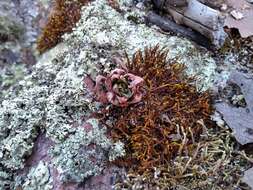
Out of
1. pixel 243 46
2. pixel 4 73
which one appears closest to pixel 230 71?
pixel 243 46

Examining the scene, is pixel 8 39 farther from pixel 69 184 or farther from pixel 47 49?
pixel 69 184

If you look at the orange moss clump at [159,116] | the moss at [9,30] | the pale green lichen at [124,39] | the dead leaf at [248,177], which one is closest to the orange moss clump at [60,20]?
the pale green lichen at [124,39]

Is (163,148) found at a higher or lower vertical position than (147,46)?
lower

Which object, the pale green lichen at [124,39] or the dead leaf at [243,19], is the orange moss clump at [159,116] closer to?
the pale green lichen at [124,39]

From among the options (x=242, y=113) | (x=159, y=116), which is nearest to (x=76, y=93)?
(x=159, y=116)

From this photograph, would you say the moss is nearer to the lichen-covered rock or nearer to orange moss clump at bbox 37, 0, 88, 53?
orange moss clump at bbox 37, 0, 88, 53

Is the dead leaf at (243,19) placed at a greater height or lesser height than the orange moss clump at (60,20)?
greater
